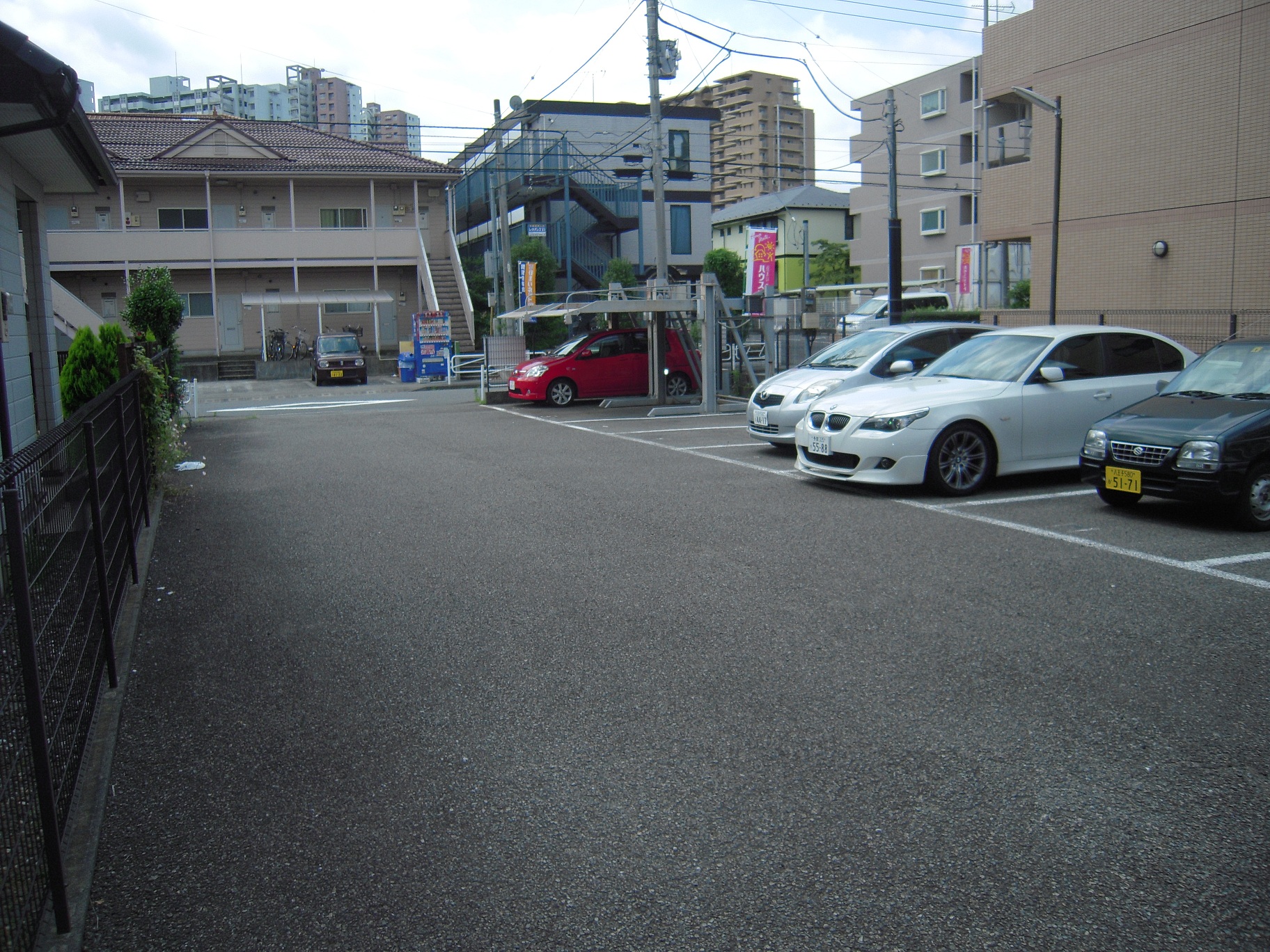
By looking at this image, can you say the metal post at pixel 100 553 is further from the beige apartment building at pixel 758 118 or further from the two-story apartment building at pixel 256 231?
the beige apartment building at pixel 758 118

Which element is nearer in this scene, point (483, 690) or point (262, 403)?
point (483, 690)

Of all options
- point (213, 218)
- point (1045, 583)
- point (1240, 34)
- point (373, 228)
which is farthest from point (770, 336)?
point (213, 218)

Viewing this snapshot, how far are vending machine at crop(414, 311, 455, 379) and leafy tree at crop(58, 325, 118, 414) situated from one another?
18.9 m

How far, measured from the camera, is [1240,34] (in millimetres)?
16750

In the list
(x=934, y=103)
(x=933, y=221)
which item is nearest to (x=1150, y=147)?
(x=933, y=221)

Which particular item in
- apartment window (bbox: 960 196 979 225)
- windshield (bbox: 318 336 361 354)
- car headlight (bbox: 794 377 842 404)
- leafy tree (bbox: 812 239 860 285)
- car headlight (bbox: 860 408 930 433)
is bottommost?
car headlight (bbox: 860 408 930 433)

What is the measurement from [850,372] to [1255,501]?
5.35m

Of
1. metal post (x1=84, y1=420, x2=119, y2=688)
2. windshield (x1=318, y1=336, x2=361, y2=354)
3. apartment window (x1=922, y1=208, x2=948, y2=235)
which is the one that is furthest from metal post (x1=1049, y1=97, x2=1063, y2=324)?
apartment window (x1=922, y1=208, x2=948, y2=235)

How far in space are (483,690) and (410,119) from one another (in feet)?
303

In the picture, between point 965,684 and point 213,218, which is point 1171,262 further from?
point 213,218

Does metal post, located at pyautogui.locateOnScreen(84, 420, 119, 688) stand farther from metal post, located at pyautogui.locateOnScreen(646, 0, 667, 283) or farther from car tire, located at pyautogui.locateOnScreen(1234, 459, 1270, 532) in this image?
metal post, located at pyautogui.locateOnScreen(646, 0, 667, 283)

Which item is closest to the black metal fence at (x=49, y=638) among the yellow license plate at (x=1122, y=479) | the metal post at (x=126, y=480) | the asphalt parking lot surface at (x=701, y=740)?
the asphalt parking lot surface at (x=701, y=740)

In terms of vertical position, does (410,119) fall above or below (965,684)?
above

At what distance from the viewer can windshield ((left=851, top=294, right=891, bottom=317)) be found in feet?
114
